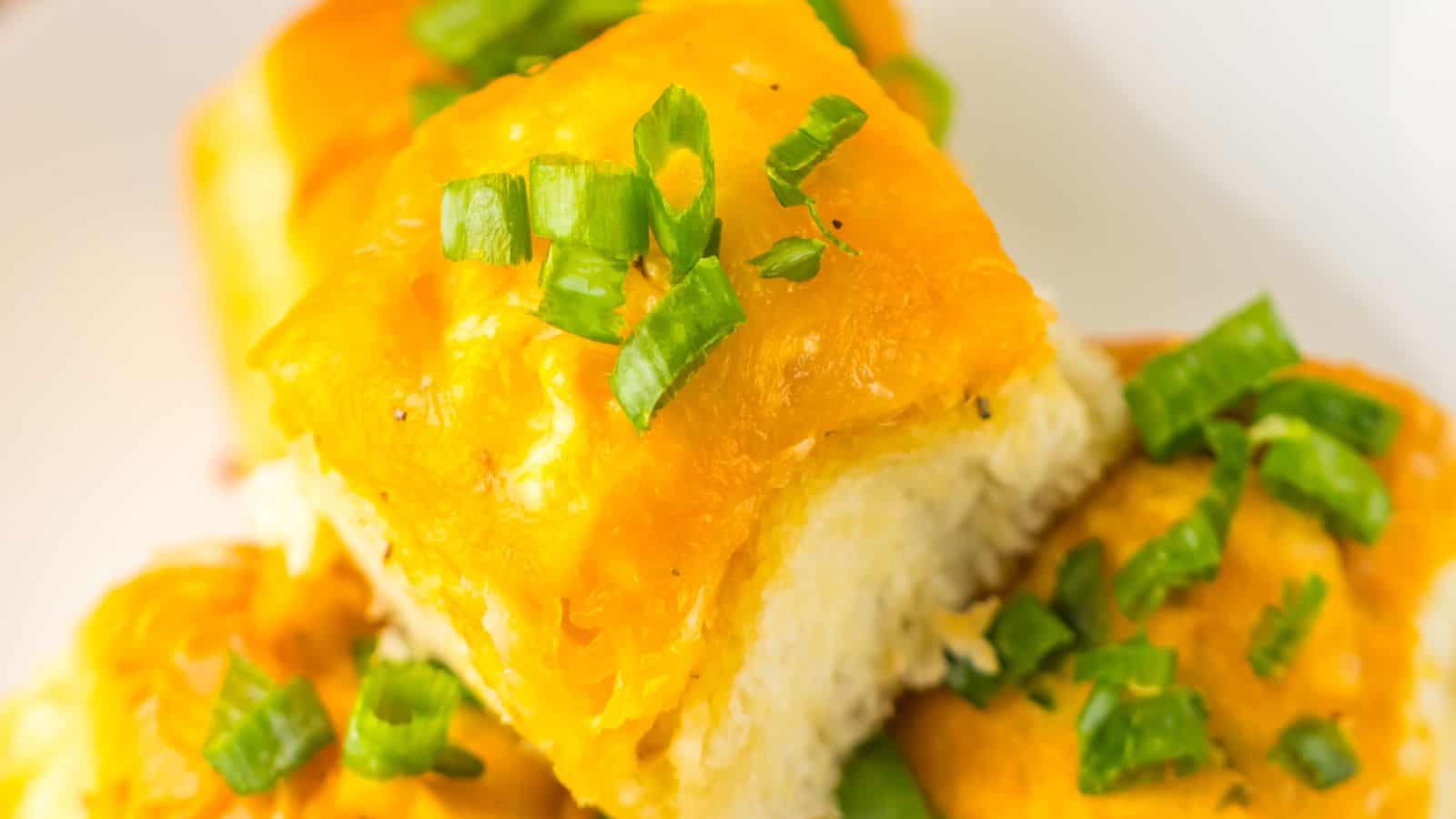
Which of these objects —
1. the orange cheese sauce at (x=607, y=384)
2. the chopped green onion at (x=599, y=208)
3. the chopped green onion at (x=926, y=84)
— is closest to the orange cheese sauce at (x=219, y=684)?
the orange cheese sauce at (x=607, y=384)

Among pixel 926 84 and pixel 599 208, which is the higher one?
pixel 599 208

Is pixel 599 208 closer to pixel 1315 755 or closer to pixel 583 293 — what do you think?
pixel 583 293

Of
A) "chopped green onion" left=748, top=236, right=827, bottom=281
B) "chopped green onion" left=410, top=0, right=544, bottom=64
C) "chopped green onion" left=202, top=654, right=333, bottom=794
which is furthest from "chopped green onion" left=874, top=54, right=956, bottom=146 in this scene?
"chopped green onion" left=202, top=654, right=333, bottom=794

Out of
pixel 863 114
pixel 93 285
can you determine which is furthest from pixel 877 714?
pixel 93 285

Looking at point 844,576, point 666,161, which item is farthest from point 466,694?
point 666,161

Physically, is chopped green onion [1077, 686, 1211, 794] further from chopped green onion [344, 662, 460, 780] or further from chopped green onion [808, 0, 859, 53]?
chopped green onion [808, 0, 859, 53]

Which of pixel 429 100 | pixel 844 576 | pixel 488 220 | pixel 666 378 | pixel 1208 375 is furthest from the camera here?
pixel 429 100

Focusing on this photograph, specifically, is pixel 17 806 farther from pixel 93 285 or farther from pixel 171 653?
pixel 93 285
